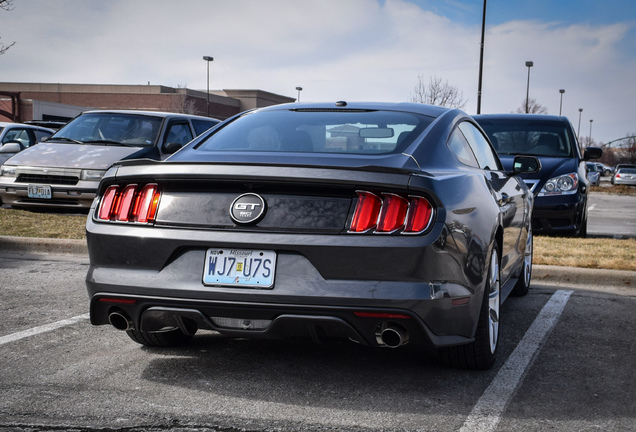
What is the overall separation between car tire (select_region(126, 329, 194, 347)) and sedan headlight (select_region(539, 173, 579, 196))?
7020 mm

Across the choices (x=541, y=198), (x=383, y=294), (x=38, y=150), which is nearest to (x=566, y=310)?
(x=383, y=294)

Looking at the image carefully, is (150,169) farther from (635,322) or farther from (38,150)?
(38,150)

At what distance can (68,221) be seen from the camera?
34.4 ft

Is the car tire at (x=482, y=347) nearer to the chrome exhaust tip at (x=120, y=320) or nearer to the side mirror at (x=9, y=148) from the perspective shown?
the chrome exhaust tip at (x=120, y=320)

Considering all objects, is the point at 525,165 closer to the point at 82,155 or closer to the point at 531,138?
the point at 531,138

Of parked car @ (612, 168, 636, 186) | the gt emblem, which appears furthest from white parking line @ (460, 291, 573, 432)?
parked car @ (612, 168, 636, 186)

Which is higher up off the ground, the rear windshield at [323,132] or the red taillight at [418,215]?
the rear windshield at [323,132]

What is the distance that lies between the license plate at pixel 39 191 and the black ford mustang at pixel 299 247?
24.1 ft

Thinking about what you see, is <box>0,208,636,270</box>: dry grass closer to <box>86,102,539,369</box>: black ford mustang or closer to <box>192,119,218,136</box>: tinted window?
<box>192,119,218,136</box>: tinted window

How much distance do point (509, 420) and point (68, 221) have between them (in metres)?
8.31

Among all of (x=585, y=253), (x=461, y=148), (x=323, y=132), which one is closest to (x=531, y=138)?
(x=585, y=253)

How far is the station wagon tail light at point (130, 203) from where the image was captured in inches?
150

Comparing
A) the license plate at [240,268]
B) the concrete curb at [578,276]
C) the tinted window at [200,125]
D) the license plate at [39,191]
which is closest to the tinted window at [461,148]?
the license plate at [240,268]

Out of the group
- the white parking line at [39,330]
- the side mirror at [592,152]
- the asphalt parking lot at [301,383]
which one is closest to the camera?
the asphalt parking lot at [301,383]
